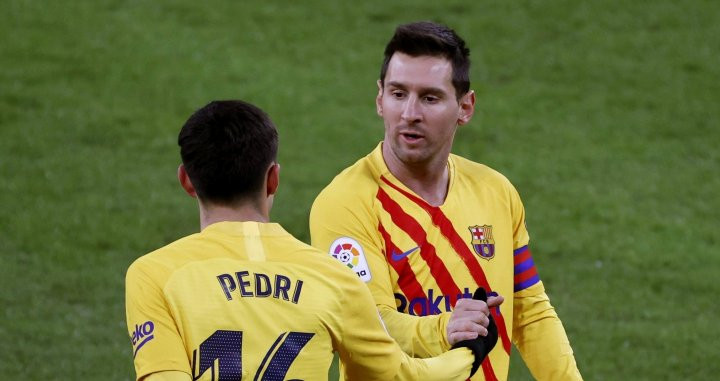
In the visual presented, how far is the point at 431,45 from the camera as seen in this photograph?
5.71 metres

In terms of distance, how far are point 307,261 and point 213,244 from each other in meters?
0.31

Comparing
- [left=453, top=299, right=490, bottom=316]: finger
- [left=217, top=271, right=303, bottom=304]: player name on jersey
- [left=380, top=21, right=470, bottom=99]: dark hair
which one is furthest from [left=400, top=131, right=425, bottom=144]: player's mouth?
[left=217, top=271, right=303, bottom=304]: player name on jersey

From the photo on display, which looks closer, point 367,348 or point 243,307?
point 243,307

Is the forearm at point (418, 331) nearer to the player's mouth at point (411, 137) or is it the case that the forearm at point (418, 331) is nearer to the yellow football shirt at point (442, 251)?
the yellow football shirt at point (442, 251)

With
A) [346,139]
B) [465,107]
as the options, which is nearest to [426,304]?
[465,107]

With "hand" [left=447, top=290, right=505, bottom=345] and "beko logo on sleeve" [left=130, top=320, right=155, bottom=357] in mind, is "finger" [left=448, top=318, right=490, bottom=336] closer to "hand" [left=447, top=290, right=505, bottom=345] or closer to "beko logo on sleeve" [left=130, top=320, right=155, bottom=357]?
"hand" [left=447, top=290, right=505, bottom=345]

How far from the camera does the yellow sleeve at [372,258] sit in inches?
203

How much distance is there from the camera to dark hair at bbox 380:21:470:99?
5.71 m

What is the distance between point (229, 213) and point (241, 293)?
314 mm

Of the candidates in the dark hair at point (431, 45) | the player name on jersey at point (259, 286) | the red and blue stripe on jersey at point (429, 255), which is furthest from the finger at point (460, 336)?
the dark hair at point (431, 45)

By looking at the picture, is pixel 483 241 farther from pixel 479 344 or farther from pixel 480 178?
pixel 479 344

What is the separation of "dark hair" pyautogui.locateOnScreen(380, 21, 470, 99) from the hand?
121 cm

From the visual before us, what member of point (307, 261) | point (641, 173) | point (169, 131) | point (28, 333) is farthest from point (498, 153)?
point (307, 261)

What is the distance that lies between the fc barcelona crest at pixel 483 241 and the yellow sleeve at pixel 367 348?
43.7 inches
